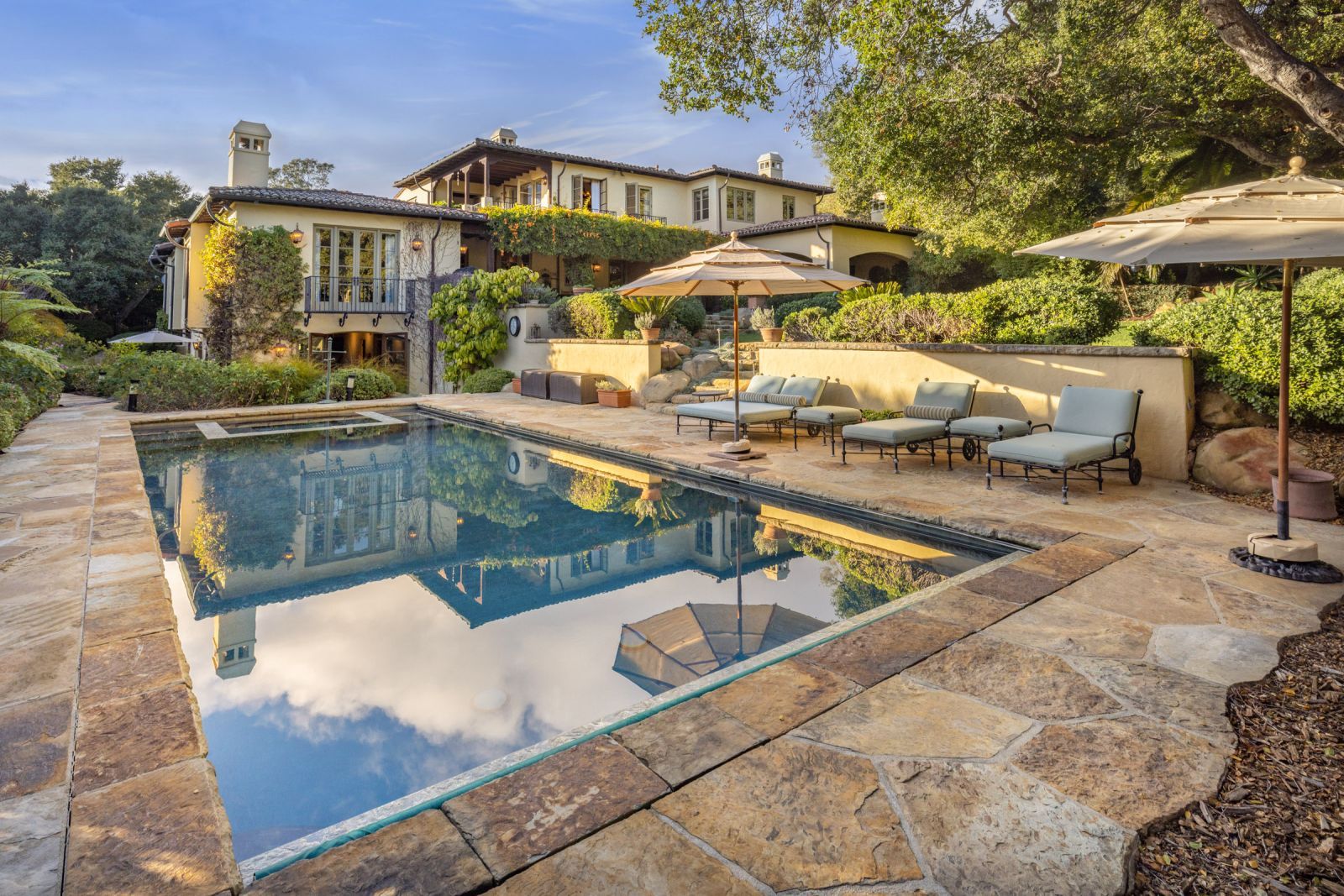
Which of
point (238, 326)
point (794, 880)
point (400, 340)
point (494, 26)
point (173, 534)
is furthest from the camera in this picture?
point (400, 340)

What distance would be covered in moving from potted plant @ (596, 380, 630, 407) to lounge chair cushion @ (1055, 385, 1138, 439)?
8419 millimetres

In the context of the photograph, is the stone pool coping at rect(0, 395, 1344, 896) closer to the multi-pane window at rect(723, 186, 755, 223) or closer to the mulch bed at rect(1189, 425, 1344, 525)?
the mulch bed at rect(1189, 425, 1344, 525)

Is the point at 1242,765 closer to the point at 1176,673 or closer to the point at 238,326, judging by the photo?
the point at 1176,673

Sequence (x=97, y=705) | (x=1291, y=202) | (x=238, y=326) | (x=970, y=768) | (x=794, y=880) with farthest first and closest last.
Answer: (x=238, y=326) → (x=1291, y=202) → (x=97, y=705) → (x=970, y=768) → (x=794, y=880)

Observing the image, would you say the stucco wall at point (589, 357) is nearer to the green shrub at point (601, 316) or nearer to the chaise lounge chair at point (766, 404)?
the green shrub at point (601, 316)

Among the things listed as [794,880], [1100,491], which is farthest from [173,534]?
[1100,491]

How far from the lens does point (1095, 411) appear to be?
6.61m

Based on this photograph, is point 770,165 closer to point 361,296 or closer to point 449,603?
point 361,296

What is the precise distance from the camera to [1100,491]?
633 centimetres

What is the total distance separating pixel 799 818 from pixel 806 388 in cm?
795

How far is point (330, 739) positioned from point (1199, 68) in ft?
40.6

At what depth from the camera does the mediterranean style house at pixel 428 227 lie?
59.4ft

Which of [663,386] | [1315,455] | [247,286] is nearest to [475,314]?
[247,286]

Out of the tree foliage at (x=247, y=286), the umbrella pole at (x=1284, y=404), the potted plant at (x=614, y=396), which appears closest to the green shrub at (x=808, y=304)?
the potted plant at (x=614, y=396)
